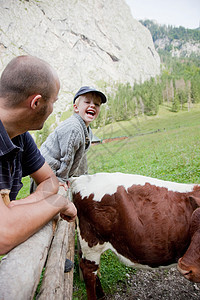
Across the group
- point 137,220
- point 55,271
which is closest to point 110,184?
point 137,220

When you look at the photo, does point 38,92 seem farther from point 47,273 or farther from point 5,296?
point 47,273

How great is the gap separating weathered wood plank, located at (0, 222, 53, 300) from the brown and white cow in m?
1.46

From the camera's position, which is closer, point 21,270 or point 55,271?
point 21,270

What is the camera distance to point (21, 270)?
102 centimetres

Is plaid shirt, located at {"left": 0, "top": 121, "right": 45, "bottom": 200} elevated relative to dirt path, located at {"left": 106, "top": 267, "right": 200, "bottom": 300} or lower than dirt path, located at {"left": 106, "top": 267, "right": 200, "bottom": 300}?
elevated

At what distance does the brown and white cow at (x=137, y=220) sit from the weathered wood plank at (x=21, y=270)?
1457 millimetres

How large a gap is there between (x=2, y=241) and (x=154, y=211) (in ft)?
6.40

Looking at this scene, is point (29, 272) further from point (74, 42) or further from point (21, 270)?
point (74, 42)

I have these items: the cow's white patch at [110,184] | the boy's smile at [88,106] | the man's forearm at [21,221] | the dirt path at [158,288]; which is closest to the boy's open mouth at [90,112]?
the boy's smile at [88,106]

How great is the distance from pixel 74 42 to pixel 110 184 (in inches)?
6182

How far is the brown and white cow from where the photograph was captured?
251 centimetres

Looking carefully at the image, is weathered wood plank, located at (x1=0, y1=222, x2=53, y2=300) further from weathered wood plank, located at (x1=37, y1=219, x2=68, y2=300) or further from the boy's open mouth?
the boy's open mouth

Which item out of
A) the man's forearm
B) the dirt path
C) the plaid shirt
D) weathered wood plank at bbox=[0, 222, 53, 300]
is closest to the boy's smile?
the plaid shirt

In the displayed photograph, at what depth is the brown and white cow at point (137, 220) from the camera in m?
2.51
